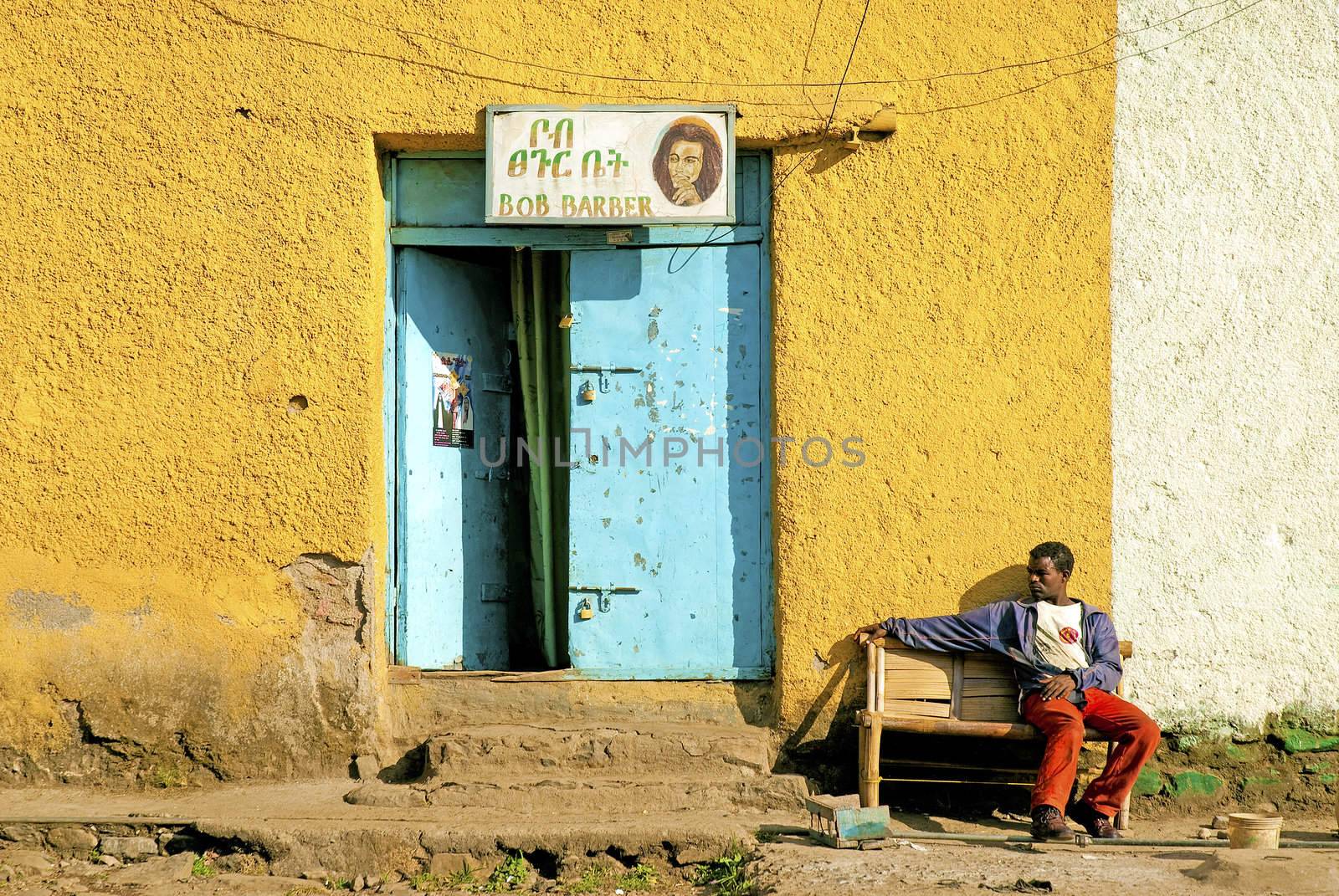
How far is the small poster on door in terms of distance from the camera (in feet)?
18.0

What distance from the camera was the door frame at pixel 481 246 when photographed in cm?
525

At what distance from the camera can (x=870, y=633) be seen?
5039mm

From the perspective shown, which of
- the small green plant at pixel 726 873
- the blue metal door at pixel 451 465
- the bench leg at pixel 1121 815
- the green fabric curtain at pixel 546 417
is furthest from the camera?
the green fabric curtain at pixel 546 417

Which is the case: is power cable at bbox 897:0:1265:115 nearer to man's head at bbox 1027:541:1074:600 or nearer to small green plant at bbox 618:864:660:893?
man's head at bbox 1027:541:1074:600

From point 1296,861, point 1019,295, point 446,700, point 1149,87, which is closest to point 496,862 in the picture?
point 446,700

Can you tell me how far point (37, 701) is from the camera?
504cm

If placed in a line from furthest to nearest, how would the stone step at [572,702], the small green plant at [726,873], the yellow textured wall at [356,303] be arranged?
the stone step at [572,702]
the yellow textured wall at [356,303]
the small green plant at [726,873]


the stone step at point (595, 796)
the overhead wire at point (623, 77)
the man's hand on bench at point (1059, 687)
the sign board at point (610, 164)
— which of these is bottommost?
the stone step at point (595, 796)

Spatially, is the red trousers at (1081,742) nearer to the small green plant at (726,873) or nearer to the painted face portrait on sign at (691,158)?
the small green plant at (726,873)

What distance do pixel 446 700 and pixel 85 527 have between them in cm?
160

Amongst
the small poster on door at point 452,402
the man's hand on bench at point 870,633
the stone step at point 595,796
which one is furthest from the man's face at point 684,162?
the stone step at point 595,796

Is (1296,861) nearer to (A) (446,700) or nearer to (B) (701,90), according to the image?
(A) (446,700)

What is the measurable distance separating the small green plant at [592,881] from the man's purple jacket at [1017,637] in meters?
1.47

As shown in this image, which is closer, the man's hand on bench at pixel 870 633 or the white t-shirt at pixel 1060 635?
the white t-shirt at pixel 1060 635
